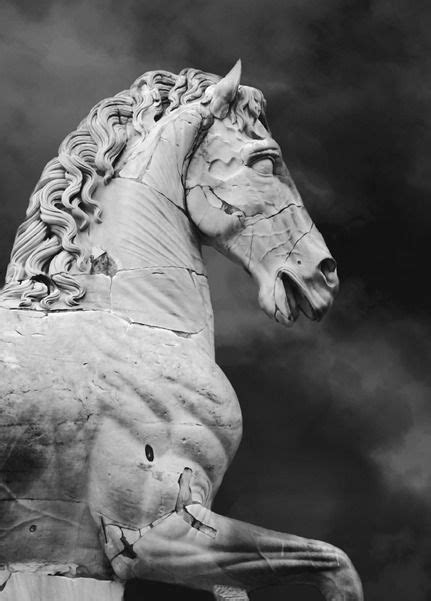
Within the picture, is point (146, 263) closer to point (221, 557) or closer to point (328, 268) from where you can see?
point (328, 268)

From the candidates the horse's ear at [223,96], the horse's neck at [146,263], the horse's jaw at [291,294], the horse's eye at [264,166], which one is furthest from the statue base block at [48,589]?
the horse's ear at [223,96]

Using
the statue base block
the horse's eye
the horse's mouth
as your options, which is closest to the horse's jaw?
the horse's mouth

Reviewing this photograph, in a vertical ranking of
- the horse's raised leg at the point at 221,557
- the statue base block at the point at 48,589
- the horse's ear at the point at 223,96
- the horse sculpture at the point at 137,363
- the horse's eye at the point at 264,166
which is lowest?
the statue base block at the point at 48,589

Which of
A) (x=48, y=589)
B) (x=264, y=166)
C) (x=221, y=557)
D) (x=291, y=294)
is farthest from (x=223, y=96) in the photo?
(x=48, y=589)

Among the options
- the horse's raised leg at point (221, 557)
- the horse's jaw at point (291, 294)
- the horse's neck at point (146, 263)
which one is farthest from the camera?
the horse's jaw at point (291, 294)

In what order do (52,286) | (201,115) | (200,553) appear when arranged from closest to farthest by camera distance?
(200,553) < (52,286) < (201,115)

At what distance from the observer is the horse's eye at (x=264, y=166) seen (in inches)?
199

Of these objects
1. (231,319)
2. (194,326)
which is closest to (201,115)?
(194,326)

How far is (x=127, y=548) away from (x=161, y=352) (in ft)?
2.24

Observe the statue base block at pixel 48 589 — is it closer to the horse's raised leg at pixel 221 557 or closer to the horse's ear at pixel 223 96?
the horse's raised leg at pixel 221 557

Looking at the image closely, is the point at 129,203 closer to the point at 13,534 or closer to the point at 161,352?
the point at 161,352

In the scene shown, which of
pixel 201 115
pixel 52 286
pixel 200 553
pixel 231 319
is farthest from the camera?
pixel 231 319

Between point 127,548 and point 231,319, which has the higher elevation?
point 231,319

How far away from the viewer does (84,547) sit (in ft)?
14.3
